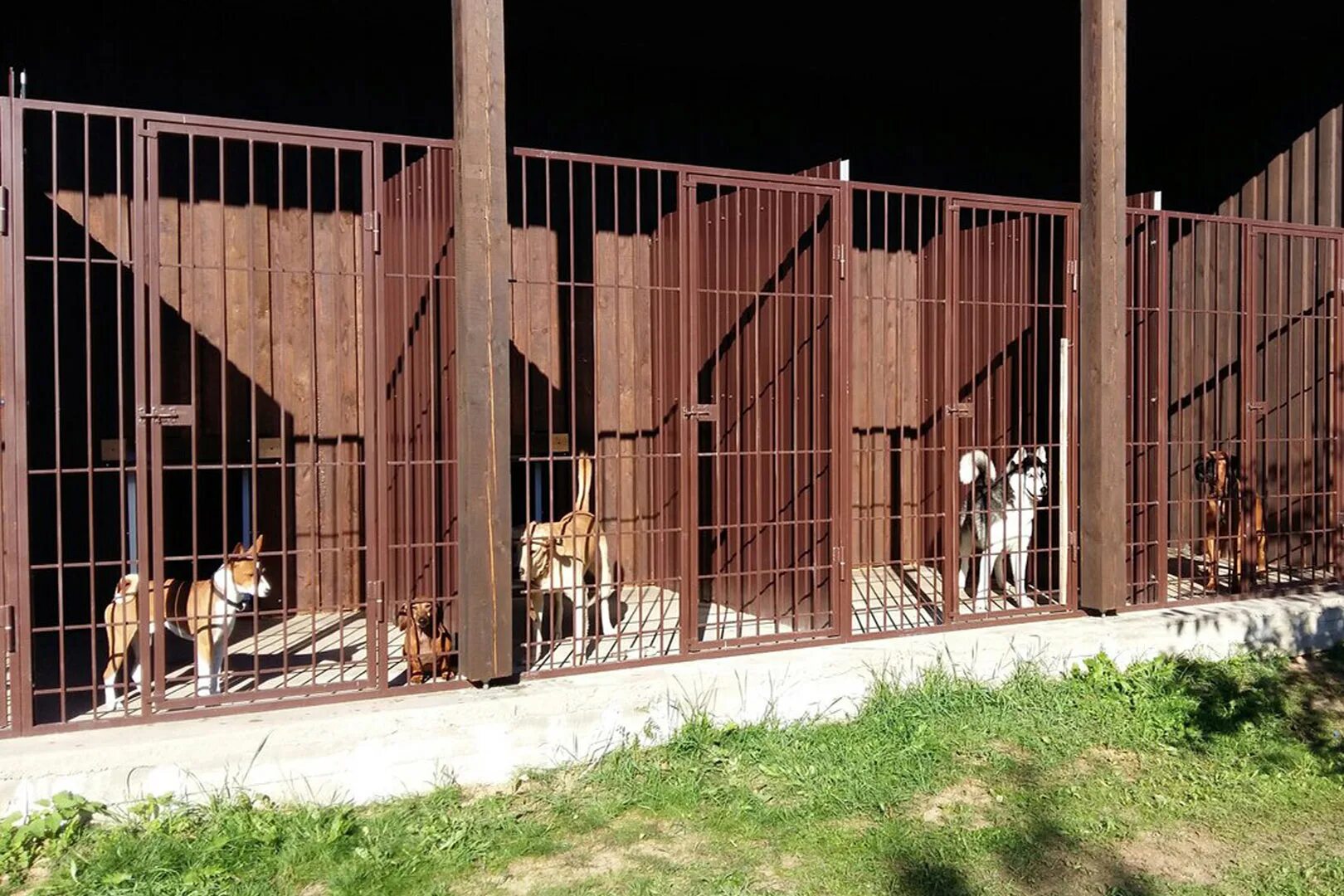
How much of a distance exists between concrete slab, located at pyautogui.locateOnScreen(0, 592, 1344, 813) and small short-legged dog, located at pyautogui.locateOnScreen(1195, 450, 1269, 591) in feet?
3.07

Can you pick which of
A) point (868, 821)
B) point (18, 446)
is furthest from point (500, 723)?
point (18, 446)

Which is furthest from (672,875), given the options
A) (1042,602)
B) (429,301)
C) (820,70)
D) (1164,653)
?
(820,70)

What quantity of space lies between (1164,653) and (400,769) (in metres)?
4.41

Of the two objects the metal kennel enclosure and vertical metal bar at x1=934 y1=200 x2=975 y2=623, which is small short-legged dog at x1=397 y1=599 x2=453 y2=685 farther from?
vertical metal bar at x1=934 y1=200 x2=975 y2=623

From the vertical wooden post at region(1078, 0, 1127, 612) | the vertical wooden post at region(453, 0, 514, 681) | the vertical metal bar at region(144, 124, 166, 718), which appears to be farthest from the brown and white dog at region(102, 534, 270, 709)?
the vertical wooden post at region(1078, 0, 1127, 612)

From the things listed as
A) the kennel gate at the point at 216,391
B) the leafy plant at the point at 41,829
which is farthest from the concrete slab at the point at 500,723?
the kennel gate at the point at 216,391

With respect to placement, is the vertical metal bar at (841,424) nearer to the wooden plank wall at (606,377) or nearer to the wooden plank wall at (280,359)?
the wooden plank wall at (606,377)

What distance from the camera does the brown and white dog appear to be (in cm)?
451

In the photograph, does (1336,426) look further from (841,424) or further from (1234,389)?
(841,424)

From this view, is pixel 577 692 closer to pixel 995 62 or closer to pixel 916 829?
pixel 916 829

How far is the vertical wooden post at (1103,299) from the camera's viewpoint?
608 cm

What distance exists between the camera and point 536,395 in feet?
25.2

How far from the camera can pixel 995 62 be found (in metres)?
8.39

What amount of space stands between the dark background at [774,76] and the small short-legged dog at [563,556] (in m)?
3.23
